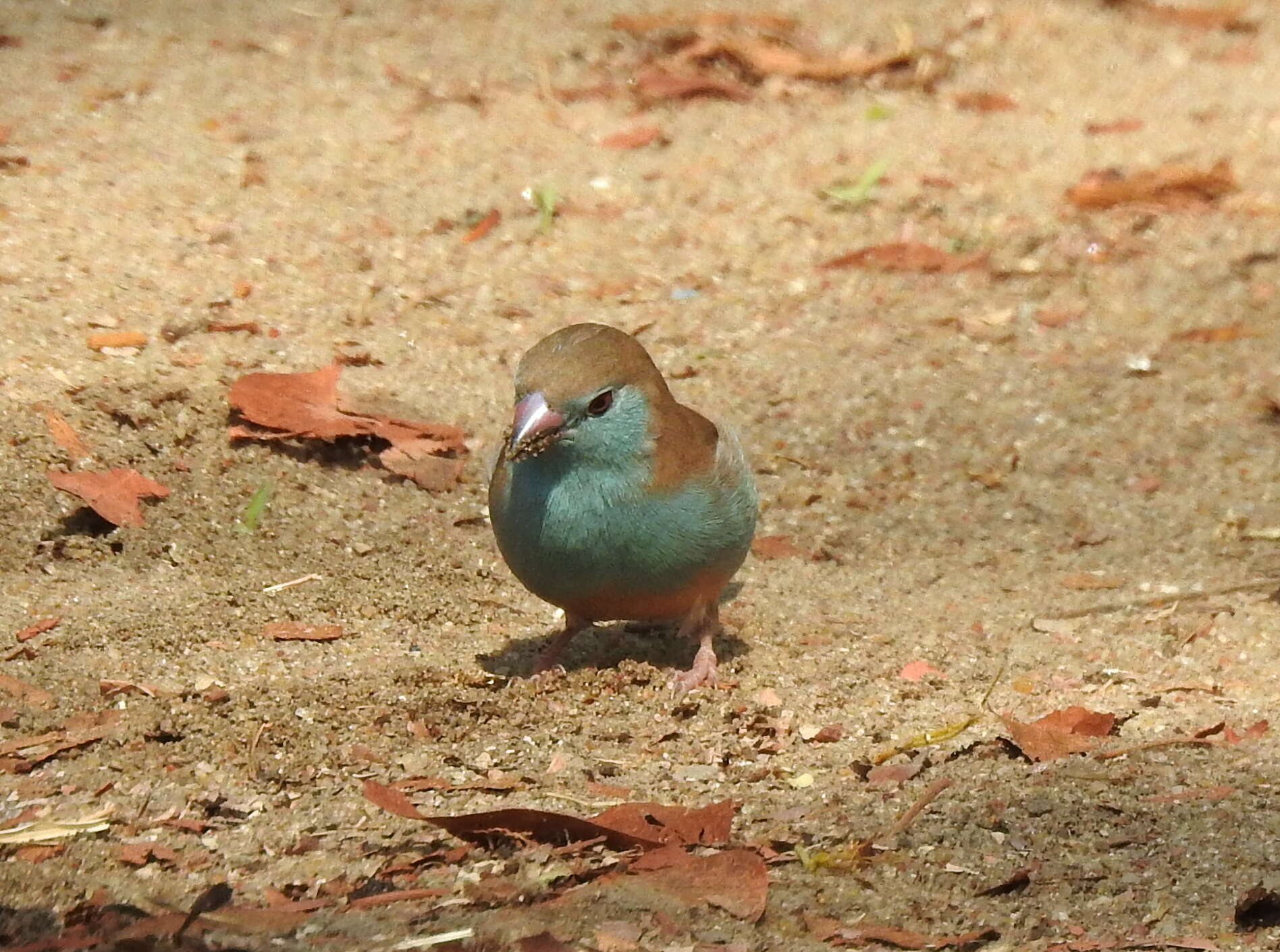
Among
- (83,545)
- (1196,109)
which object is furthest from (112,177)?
(1196,109)

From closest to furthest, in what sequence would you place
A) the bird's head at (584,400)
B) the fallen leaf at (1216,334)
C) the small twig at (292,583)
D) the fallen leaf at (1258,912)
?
1. the fallen leaf at (1258,912)
2. the bird's head at (584,400)
3. the small twig at (292,583)
4. the fallen leaf at (1216,334)

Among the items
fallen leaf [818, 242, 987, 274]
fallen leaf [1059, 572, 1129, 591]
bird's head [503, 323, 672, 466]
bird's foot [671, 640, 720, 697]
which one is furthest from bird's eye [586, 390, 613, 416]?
fallen leaf [818, 242, 987, 274]

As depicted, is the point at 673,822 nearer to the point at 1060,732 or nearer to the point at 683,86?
the point at 1060,732

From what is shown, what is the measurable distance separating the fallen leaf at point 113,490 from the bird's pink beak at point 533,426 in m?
1.69

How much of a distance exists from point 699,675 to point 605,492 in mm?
613

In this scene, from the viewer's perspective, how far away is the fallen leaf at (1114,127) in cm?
866

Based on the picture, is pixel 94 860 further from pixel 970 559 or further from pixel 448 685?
pixel 970 559

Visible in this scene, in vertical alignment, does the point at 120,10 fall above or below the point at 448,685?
above

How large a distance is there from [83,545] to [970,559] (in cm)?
282

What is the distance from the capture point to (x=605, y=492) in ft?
14.5

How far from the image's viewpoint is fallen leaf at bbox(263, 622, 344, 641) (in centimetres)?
498

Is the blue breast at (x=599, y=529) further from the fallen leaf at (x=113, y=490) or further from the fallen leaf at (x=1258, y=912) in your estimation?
the fallen leaf at (x=1258, y=912)

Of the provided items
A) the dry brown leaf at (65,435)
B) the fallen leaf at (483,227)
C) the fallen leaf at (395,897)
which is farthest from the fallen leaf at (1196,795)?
the fallen leaf at (483,227)

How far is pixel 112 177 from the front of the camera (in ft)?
25.0
